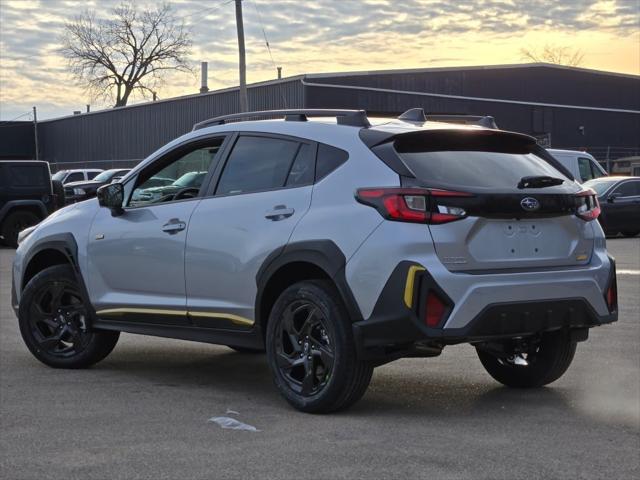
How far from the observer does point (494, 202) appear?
5.29 metres

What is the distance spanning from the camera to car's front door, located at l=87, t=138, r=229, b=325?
6457 mm

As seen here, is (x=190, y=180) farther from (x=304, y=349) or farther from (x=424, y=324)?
(x=424, y=324)

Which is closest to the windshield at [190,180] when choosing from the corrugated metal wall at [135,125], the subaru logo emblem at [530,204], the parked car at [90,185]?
the subaru logo emblem at [530,204]

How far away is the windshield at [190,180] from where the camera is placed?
6.58 metres

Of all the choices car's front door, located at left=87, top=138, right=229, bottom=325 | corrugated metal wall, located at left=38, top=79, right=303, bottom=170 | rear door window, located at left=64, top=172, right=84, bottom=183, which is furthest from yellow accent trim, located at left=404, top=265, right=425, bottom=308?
corrugated metal wall, located at left=38, top=79, right=303, bottom=170

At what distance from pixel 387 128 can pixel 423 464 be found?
2.09 meters

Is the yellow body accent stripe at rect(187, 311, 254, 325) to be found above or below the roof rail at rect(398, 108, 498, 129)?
below

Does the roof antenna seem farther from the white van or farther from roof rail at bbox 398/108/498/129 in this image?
the white van

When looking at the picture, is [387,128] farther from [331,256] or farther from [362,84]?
[362,84]

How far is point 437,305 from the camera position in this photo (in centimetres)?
510

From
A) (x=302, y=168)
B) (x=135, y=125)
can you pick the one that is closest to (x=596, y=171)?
(x=302, y=168)

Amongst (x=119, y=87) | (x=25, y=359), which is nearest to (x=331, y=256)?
(x=25, y=359)

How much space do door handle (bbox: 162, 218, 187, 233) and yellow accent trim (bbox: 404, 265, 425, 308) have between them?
74.2 inches

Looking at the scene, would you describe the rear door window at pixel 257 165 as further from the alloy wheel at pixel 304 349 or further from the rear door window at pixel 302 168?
the alloy wheel at pixel 304 349
